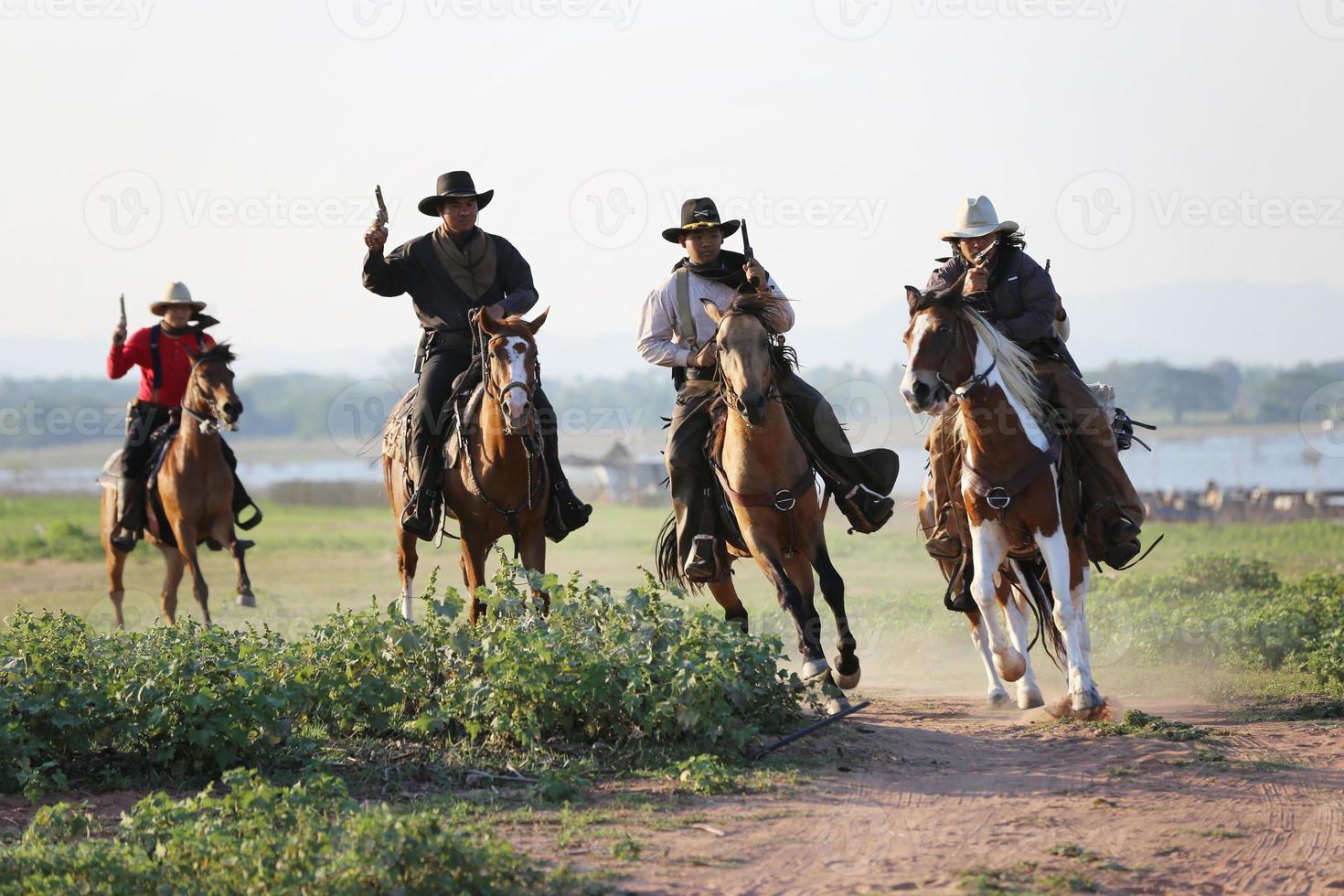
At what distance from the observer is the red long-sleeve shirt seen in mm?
16031

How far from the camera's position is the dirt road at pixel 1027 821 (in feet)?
20.9

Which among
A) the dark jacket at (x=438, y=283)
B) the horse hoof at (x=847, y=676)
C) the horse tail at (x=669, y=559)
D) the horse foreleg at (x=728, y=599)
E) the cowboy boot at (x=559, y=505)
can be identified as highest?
the dark jacket at (x=438, y=283)

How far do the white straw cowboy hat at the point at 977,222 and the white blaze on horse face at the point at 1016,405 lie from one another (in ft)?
3.74

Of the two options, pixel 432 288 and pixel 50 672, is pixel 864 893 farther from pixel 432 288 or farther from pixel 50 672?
pixel 432 288

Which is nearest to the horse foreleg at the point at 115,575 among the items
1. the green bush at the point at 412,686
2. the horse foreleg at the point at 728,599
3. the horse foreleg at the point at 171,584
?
the horse foreleg at the point at 171,584

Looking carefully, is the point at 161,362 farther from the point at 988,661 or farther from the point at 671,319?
the point at 988,661

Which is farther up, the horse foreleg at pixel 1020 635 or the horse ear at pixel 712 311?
the horse ear at pixel 712 311

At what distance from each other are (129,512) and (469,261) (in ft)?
20.0

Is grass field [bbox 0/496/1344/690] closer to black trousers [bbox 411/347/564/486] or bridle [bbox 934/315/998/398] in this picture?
black trousers [bbox 411/347/564/486]

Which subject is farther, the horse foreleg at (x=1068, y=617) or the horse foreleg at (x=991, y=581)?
the horse foreleg at (x=991, y=581)

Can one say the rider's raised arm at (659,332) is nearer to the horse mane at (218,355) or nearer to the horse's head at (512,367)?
the horse's head at (512,367)

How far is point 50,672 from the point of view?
8266mm

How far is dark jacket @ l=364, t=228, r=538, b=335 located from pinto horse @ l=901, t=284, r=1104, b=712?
3681 millimetres

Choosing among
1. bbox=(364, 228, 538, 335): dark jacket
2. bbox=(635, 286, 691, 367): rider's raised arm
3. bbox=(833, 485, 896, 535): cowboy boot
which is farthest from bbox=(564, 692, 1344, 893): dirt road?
bbox=(364, 228, 538, 335): dark jacket
